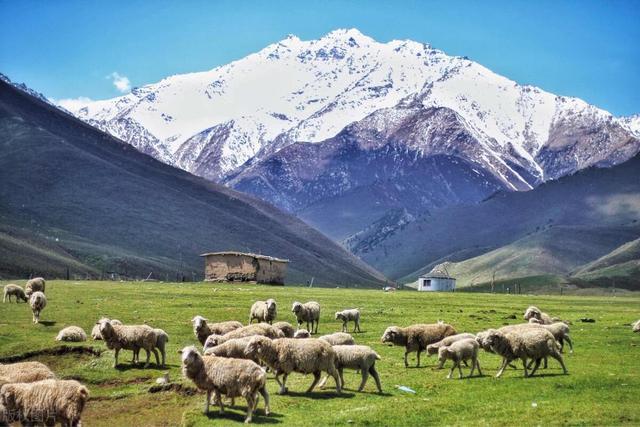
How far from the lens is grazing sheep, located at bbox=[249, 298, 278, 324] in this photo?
1560 inches

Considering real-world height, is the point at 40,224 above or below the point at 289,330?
above

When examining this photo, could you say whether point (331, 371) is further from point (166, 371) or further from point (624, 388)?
point (624, 388)

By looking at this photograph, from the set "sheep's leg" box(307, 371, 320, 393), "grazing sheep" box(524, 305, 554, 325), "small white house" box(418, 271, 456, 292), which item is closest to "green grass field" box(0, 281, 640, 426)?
"sheep's leg" box(307, 371, 320, 393)

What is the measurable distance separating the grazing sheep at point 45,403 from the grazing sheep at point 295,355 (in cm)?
661

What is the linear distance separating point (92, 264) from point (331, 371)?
130 metres

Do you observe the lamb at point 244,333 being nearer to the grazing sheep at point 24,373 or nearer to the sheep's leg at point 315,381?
the sheep's leg at point 315,381

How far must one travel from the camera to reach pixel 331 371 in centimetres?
2450

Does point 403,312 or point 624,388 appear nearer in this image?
point 624,388

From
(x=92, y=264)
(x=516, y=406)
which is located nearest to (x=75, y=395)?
(x=516, y=406)

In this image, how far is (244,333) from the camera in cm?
2883

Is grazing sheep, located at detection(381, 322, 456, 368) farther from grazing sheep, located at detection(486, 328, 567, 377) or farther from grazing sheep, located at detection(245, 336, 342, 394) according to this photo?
grazing sheep, located at detection(245, 336, 342, 394)

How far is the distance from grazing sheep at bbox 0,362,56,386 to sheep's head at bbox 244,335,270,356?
6251 millimetres

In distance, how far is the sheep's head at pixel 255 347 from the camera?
24.5 m

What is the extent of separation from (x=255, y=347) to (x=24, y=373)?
7224mm
